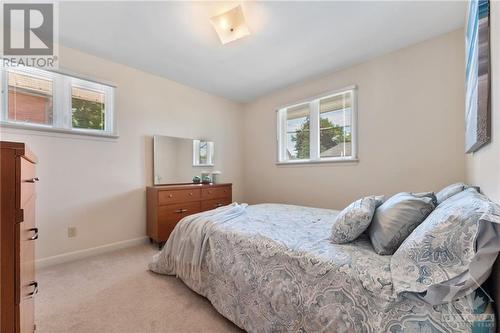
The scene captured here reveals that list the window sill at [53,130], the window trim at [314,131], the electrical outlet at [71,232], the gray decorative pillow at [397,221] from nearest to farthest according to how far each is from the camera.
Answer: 1. the gray decorative pillow at [397,221]
2. the window sill at [53,130]
3. the electrical outlet at [71,232]
4. the window trim at [314,131]

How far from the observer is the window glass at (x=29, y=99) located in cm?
229

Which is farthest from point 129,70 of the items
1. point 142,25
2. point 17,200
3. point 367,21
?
point 367,21

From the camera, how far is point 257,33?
234 cm

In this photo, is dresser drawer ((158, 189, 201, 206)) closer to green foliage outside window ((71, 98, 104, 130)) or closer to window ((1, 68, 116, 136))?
window ((1, 68, 116, 136))

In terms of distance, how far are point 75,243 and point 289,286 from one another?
2.74 m

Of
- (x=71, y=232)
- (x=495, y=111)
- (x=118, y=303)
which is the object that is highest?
(x=495, y=111)

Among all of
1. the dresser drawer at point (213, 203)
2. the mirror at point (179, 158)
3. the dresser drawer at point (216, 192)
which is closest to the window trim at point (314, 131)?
the dresser drawer at point (216, 192)

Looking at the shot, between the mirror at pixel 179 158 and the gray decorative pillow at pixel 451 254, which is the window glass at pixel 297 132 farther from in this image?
the gray decorative pillow at pixel 451 254

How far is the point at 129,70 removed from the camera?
3086 millimetres

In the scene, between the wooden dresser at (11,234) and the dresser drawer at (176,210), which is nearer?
the wooden dresser at (11,234)

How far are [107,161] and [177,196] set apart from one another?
1.03 m

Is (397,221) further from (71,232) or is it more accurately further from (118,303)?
(71,232)

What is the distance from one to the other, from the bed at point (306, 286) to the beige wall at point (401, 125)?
1.48 metres

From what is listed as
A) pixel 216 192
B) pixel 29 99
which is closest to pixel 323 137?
pixel 216 192
